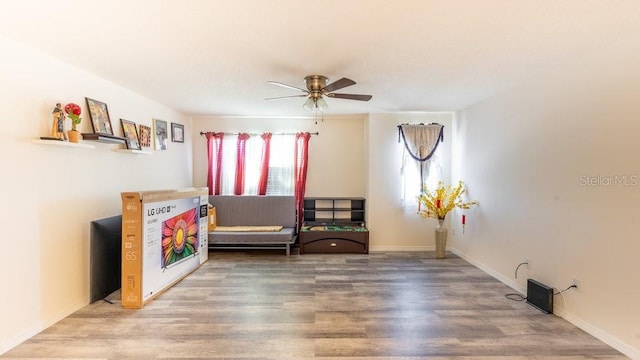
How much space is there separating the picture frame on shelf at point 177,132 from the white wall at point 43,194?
4.75 ft

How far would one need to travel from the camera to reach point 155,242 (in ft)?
10.8

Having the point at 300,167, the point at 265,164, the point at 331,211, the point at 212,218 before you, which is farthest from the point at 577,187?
the point at 212,218

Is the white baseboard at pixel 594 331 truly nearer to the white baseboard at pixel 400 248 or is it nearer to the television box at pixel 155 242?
the white baseboard at pixel 400 248

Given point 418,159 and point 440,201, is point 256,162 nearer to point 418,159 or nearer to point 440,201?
point 418,159

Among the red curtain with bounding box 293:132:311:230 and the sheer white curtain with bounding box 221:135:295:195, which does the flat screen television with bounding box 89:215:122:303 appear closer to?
the sheer white curtain with bounding box 221:135:295:195

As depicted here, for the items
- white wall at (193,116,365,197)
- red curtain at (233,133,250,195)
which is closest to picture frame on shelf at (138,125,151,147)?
white wall at (193,116,365,197)

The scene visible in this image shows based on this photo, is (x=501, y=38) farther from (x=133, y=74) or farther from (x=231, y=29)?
(x=133, y=74)

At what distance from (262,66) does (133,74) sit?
4.74 ft

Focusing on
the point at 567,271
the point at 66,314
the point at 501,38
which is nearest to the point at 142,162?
the point at 66,314

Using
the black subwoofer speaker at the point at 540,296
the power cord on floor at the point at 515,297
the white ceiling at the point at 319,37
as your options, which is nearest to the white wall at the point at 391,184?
the white ceiling at the point at 319,37

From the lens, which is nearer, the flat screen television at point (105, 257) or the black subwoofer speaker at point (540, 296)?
the black subwoofer speaker at point (540, 296)

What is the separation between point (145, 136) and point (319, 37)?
3.15 m

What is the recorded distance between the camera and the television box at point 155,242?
10.1 ft

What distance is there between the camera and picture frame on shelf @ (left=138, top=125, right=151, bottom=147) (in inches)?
162
